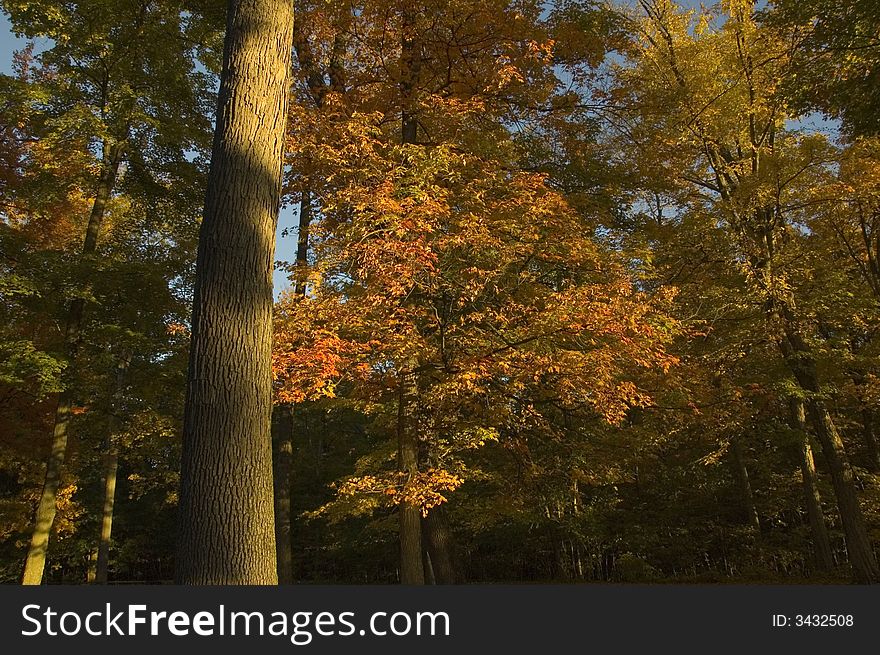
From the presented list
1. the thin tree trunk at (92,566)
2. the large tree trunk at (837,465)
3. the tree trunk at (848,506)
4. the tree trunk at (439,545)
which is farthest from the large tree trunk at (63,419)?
the tree trunk at (848,506)

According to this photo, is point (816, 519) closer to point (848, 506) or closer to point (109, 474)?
point (848, 506)

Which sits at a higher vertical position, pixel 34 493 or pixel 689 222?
pixel 689 222

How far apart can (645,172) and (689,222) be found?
170 cm

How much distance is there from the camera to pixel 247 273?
3.33 m

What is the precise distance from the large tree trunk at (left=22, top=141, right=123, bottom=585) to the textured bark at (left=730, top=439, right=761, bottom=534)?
1652 cm

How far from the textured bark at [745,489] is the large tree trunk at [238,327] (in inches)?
653

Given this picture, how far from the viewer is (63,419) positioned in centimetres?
1177

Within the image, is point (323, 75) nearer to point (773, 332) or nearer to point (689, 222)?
point (689, 222)

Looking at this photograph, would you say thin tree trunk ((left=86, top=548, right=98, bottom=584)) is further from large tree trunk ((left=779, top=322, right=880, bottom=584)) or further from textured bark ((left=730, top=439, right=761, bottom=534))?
large tree trunk ((left=779, top=322, right=880, bottom=584))

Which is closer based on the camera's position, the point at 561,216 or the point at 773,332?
the point at 561,216

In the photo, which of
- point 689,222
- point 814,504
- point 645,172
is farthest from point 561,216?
point 814,504

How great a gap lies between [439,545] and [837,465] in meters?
7.83

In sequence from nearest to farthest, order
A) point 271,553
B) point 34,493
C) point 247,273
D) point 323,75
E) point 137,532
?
point 271,553, point 247,273, point 323,75, point 34,493, point 137,532

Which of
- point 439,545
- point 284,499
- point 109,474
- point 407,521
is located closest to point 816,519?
point 439,545
